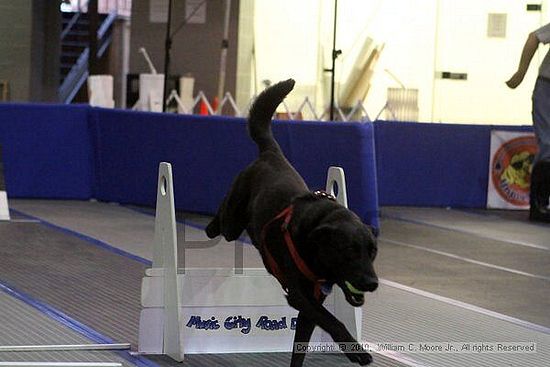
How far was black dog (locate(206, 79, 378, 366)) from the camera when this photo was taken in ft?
13.0

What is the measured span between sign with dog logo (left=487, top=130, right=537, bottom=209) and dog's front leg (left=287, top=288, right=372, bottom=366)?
24.3 feet

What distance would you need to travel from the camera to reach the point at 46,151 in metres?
10.4

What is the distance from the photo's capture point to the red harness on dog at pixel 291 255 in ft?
13.6

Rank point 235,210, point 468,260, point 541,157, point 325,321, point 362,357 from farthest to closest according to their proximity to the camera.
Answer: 1. point 541,157
2. point 468,260
3. point 235,210
4. point 325,321
5. point 362,357

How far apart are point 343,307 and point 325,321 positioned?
42.8 inches

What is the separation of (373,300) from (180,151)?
366 centimetres

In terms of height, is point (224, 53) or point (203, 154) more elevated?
point (224, 53)

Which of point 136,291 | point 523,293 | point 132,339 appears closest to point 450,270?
point 523,293

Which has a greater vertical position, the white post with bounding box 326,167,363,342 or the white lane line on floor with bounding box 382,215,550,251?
the white post with bounding box 326,167,363,342

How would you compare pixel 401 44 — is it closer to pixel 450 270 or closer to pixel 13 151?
pixel 13 151

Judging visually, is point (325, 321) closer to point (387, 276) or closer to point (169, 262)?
point (169, 262)

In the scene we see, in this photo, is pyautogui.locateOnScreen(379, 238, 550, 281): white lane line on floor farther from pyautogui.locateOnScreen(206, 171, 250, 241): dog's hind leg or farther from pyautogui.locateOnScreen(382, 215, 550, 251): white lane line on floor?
pyautogui.locateOnScreen(206, 171, 250, 241): dog's hind leg

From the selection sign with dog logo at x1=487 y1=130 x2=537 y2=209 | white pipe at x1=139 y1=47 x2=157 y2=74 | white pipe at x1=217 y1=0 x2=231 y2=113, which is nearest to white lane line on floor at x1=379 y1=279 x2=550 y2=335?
sign with dog logo at x1=487 y1=130 x2=537 y2=209

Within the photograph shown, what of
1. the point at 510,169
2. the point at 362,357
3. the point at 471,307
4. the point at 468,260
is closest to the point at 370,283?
the point at 362,357
